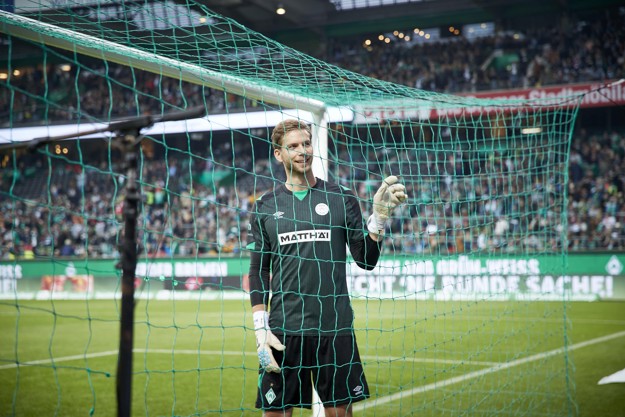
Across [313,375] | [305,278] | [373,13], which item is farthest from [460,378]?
[373,13]

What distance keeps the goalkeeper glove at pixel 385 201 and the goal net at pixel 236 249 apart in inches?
19.7

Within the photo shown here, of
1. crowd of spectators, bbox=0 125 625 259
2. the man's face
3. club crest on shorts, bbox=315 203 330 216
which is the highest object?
crowd of spectators, bbox=0 125 625 259

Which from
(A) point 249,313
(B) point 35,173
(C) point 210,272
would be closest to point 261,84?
(A) point 249,313

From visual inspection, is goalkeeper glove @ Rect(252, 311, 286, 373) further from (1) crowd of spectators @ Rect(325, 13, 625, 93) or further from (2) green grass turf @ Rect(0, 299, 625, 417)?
(1) crowd of spectators @ Rect(325, 13, 625, 93)

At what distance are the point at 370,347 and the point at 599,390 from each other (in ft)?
12.2

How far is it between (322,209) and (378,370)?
463 centimetres

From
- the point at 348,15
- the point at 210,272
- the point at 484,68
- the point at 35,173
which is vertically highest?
the point at 348,15

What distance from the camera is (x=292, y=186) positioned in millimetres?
3646

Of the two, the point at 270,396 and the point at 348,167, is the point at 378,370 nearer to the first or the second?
the point at 270,396

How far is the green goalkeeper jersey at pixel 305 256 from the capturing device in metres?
3.51

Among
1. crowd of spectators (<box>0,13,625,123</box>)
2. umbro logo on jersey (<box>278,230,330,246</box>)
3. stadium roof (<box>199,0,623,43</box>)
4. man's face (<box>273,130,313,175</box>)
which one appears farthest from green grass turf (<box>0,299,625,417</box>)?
stadium roof (<box>199,0,623,43</box>)

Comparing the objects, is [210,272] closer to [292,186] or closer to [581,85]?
[581,85]

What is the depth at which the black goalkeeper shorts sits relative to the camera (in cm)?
342

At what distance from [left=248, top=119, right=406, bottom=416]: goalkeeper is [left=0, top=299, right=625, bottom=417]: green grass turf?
0.36m
